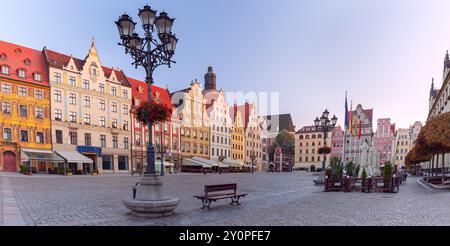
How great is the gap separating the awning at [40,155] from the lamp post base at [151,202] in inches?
1184

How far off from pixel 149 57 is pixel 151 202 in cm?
435

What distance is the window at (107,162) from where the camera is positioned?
39625mm

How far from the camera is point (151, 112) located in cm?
786

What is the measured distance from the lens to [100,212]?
8.53m

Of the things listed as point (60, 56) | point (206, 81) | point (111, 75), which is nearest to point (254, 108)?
point (206, 81)

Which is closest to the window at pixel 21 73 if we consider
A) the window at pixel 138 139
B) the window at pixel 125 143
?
the window at pixel 125 143

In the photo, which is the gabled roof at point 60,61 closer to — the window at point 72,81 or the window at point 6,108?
the window at point 72,81

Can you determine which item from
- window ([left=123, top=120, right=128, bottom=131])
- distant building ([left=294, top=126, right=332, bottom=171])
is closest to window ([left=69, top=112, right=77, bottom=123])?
window ([left=123, top=120, right=128, bottom=131])

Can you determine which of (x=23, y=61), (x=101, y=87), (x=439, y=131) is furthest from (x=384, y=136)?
(x=23, y=61)

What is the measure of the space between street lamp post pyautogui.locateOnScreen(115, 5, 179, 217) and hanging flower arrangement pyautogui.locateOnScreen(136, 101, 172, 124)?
21cm
